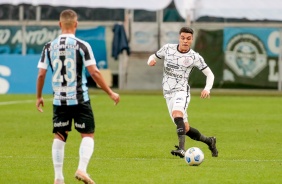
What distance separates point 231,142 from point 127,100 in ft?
39.6

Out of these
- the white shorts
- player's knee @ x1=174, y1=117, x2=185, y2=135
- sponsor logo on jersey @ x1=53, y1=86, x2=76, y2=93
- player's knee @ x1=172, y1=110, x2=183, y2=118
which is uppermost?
sponsor logo on jersey @ x1=53, y1=86, x2=76, y2=93

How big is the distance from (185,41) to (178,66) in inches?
16.4

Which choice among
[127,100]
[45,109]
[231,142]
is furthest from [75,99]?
[127,100]

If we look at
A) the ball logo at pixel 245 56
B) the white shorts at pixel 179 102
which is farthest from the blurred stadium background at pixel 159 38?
the white shorts at pixel 179 102

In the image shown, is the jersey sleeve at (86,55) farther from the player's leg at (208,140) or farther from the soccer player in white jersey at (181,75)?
the player's leg at (208,140)

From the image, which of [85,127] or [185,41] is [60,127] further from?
[185,41]

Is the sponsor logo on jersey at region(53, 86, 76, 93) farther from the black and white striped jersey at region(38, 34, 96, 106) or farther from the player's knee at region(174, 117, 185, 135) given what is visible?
the player's knee at region(174, 117, 185, 135)

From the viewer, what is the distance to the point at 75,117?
421 inches

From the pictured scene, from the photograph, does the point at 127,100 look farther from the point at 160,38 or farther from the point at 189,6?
the point at 189,6

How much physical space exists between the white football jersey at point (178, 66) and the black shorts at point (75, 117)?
3.77 metres

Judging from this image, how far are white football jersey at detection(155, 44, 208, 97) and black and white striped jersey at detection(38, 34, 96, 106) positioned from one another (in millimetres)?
3811

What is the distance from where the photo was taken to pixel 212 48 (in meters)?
34.4

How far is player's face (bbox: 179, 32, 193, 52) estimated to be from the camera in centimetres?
1398

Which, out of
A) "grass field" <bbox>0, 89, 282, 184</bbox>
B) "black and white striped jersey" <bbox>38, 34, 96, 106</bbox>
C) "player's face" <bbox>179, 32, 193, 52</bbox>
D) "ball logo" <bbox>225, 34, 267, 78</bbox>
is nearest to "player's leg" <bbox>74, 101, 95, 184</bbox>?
"black and white striped jersey" <bbox>38, 34, 96, 106</bbox>
